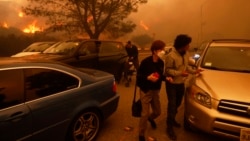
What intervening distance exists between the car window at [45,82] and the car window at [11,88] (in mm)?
95

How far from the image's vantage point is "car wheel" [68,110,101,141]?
13.0 ft

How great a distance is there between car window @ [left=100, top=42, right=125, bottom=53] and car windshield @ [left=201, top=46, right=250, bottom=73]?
4633mm

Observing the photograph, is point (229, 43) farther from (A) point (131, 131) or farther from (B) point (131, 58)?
Answer: (B) point (131, 58)

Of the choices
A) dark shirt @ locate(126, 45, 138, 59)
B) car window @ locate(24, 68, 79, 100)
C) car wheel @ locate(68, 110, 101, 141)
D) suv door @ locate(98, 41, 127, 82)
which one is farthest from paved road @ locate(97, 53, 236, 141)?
dark shirt @ locate(126, 45, 138, 59)

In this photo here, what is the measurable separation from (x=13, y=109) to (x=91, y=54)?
19.0ft

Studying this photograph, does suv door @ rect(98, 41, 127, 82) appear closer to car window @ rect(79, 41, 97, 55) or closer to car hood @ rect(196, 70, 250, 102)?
car window @ rect(79, 41, 97, 55)

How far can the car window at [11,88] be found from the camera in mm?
3059

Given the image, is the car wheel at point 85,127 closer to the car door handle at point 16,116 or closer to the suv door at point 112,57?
the car door handle at point 16,116

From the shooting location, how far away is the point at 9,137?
9.87 ft

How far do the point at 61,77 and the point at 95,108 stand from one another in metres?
0.88

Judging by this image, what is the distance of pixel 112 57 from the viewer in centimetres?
952

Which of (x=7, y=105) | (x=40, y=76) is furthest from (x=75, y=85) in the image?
(x=7, y=105)

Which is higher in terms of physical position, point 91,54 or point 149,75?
point 91,54

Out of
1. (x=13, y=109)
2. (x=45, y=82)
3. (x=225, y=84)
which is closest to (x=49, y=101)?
(x=45, y=82)
